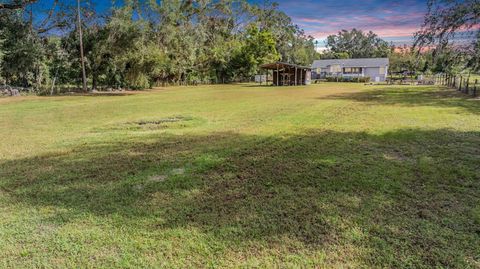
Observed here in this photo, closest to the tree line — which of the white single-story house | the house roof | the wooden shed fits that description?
the wooden shed

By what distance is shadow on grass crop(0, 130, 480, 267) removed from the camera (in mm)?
3057

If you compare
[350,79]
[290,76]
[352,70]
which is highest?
[352,70]

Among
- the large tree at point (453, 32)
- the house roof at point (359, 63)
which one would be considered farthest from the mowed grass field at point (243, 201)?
the house roof at point (359, 63)

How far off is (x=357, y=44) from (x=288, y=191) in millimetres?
97259

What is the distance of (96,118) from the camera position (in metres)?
11.6

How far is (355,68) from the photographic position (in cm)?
5903

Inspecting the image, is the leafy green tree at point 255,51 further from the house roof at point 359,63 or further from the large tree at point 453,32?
the large tree at point 453,32

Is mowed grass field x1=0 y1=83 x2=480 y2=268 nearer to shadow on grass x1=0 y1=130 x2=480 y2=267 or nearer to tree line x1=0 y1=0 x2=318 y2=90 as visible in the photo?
shadow on grass x1=0 y1=130 x2=480 y2=267

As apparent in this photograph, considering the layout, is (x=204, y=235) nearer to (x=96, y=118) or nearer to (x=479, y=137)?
(x=479, y=137)

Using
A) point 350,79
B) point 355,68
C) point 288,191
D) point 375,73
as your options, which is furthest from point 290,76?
point 288,191

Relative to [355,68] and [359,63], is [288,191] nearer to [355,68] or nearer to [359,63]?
[355,68]

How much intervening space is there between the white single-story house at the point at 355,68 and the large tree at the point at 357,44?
25.7 metres

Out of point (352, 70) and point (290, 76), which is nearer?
point (290, 76)

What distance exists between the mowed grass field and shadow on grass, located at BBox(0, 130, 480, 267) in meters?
0.02
